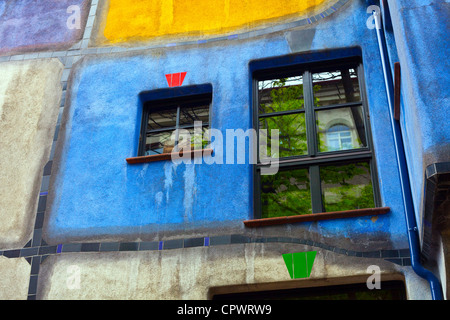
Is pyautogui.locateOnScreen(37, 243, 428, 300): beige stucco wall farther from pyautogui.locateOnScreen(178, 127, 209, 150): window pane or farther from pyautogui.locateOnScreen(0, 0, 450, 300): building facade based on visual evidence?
pyautogui.locateOnScreen(178, 127, 209, 150): window pane

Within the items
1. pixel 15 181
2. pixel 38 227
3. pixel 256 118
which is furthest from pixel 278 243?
pixel 15 181

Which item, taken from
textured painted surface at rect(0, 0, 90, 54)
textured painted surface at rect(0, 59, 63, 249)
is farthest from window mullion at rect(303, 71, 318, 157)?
textured painted surface at rect(0, 0, 90, 54)

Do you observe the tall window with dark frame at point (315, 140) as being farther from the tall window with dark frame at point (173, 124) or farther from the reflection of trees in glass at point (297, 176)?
the tall window with dark frame at point (173, 124)

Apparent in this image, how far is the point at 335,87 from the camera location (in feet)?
23.6

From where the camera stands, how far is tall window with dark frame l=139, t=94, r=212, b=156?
7258 millimetres

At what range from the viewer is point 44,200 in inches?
275

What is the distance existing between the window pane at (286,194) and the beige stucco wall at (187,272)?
547mm

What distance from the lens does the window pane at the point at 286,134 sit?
22.5ft

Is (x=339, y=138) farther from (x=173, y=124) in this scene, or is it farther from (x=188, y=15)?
(x=188, y=15)
